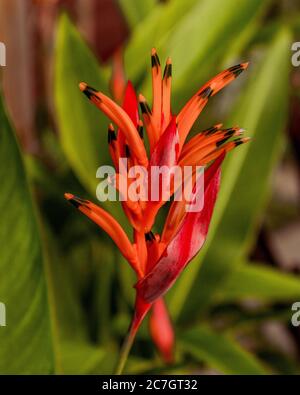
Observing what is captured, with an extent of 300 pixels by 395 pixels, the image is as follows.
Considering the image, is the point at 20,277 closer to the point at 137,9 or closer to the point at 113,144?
the point at 113,144

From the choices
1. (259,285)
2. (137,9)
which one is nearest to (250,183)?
(259,285)

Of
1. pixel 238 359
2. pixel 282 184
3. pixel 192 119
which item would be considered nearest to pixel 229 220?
pixel 238 359

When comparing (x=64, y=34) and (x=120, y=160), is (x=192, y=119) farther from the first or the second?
(x=64, y=34)

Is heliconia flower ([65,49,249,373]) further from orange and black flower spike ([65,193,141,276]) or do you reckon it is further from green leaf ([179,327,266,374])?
green leaf ([179,327,266,374])

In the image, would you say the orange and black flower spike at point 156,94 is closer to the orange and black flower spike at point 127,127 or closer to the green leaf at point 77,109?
the orange and black flower spike at point 127,127

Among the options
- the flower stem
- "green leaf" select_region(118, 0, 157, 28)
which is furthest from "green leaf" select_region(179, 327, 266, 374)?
"green leaf" select_region(118, 0, 157, 28)

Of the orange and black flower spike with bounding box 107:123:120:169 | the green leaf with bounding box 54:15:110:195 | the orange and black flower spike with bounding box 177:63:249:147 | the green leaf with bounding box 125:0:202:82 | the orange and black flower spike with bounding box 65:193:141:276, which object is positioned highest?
the green leaf with bounding box 125:0:202:82

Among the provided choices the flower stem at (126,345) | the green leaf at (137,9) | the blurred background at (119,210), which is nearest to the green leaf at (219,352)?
the blurred background at (119,210)
